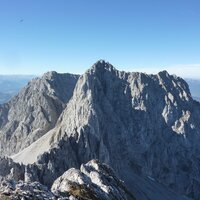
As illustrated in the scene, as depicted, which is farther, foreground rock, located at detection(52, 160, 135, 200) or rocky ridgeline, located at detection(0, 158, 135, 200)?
foreground rock, located at detection(52, 160, 135, 200)

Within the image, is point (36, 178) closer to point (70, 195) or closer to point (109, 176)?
point (109, 176)

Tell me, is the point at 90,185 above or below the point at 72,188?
below

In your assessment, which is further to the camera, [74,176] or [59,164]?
[59,164]

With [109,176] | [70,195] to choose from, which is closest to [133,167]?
[109,176]

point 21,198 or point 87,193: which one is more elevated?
point 21,198

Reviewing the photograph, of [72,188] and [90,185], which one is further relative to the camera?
[90,185]

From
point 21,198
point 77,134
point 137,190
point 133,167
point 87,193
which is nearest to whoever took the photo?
point 21,198

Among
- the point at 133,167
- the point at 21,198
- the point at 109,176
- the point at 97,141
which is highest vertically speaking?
the point at 21,198

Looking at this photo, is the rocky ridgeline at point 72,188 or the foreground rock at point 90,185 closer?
the rocky ridgeline at point 72,188
